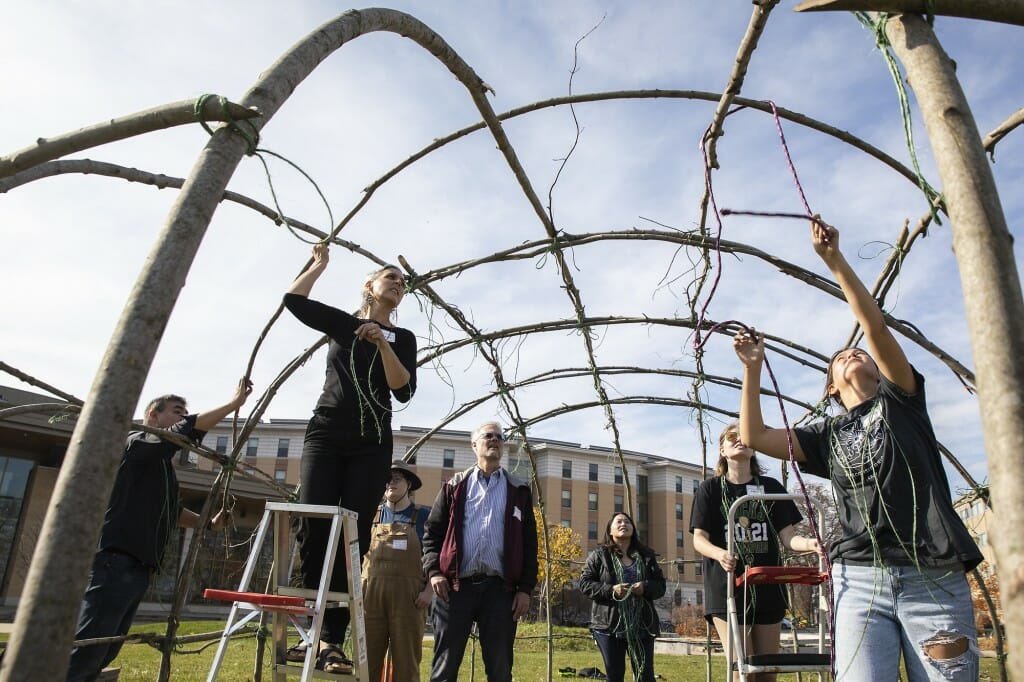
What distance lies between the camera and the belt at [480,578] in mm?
3643

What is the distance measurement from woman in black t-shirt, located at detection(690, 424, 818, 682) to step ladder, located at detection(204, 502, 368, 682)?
1.83 metres

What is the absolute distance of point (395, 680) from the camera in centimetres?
396

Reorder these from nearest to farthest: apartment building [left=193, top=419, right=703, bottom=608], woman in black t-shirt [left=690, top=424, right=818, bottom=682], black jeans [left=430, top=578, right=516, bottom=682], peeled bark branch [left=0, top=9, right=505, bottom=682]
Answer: peeled bark branch [left=0, top=9, right=505, bottom=682] < black jeans [left=430, top=578, right=516, bottom=682] < woman in black t-shirt [left=690, top=424, right=818, bottom=682] < apartment building [left=193, top=419, right=703, bottom=608]

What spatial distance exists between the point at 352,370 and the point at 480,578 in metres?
1.34

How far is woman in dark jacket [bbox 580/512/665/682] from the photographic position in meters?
4.57

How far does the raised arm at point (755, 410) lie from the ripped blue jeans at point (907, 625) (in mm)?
470

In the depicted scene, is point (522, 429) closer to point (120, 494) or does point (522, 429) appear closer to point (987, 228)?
point (120, 494)

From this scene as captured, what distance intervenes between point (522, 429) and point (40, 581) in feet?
17.7

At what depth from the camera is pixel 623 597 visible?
15.2 feet

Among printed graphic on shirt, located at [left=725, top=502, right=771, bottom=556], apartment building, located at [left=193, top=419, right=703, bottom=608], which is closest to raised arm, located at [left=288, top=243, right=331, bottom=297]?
printed graphic on shirt, located at [left=725, top=502, right=771, bottom=556]

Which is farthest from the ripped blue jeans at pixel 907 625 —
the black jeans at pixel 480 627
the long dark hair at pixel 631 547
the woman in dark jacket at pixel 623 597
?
the long dark hair at pixel 631 547

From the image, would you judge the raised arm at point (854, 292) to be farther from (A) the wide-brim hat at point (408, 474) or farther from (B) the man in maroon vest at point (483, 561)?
(A) the wide-brim hat at point (408, 474)

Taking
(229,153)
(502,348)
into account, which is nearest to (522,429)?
(502,348)

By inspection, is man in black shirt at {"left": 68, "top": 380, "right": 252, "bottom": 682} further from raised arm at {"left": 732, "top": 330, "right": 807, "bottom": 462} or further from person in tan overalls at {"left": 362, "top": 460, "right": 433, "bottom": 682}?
raised arm at {"left": 732, "top": 330, "right": 807, "bottom": 462}
